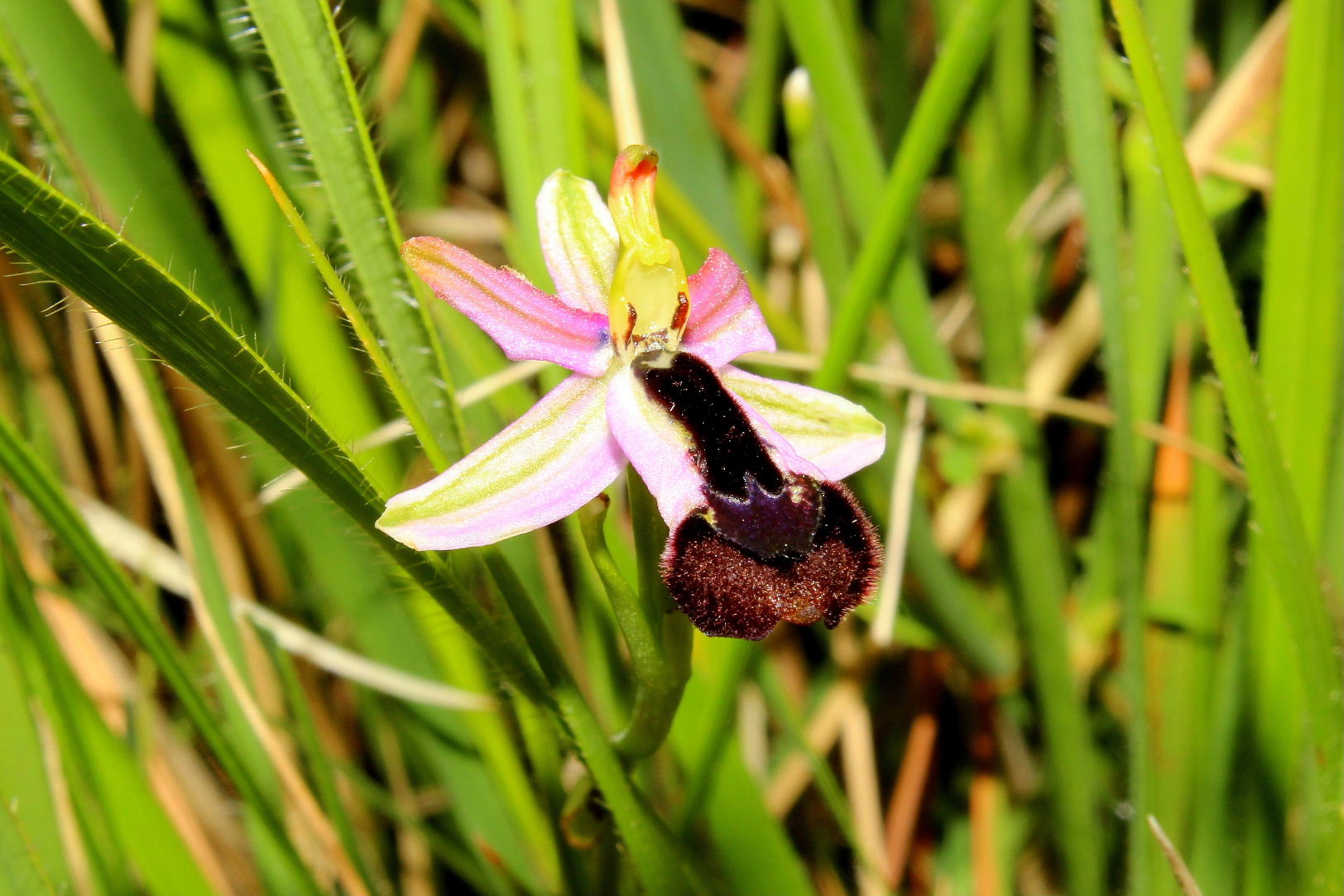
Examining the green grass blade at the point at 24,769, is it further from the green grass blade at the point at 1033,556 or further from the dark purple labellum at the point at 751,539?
the green grass blade at the point at 1033,556

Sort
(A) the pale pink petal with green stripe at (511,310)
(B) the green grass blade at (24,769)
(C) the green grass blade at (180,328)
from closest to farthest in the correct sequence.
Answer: (C) the green grass blade at (180,328) → (A) the pale pink petal with green stripe at (511,310) → (B) the green grass blade at (24,769)

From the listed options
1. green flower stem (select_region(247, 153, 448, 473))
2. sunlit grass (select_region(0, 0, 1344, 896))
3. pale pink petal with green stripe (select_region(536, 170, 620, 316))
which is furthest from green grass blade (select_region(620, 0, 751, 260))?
green flower stem (select_region(247, 153, 448, 473))

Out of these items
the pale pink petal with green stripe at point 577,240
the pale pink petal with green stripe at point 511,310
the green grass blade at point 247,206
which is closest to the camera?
the pale pink petal with green stripe at point 511,310

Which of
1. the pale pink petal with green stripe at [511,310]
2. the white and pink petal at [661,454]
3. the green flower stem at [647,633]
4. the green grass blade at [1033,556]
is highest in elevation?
the pale pink petal with green stripe at [511,310]

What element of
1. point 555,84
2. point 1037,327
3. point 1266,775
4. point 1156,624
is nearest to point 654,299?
point 555,84

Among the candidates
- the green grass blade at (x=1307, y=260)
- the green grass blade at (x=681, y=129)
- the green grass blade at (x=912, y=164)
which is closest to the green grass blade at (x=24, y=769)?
the green grass blade at (x=912, y=164)

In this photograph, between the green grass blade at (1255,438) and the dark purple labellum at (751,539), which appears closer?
the dark purple labellum at (751,539)

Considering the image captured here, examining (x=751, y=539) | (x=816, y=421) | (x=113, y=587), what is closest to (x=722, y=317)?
(x=816, y=421)
